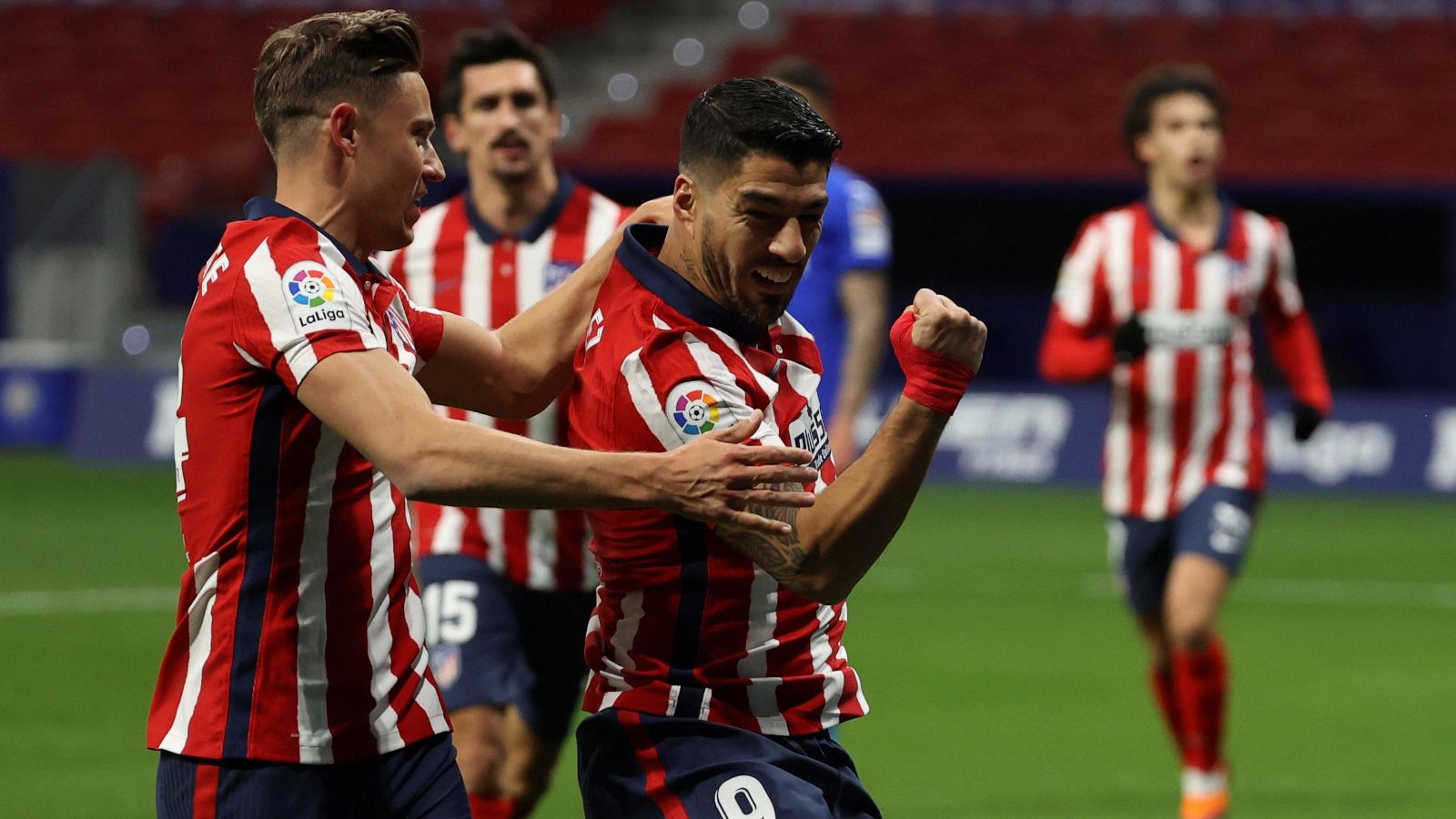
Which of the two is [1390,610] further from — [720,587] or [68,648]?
[720,587]

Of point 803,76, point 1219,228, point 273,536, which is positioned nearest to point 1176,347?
point 1219,228

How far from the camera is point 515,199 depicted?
228 inches

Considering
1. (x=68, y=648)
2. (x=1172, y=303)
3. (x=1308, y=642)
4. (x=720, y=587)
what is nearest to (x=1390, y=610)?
(x=1308, y=642)

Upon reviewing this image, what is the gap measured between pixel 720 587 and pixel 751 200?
2.10ft

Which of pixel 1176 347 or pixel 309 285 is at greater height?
pixel 309 285

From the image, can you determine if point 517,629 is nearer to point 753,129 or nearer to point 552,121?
point 552,121

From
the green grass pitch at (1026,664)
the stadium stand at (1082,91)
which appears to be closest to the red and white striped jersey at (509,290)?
the green grass pitch at (1026,664)

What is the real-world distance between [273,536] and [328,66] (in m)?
0.75

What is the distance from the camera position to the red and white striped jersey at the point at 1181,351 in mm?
7297

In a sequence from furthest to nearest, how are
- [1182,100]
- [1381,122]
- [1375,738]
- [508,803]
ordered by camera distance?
[1381,122], [1375,738], [1182,100], [508,803]

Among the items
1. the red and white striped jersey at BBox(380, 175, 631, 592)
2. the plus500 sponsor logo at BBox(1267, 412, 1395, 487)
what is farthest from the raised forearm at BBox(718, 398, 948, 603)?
the plus500 sponsor logo at BBox(1267, 412, 1395, 487)

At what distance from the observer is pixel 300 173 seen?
11.2 ft

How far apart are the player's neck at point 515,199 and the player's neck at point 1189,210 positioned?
274 centimetres

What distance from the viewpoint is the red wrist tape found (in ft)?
10.7
